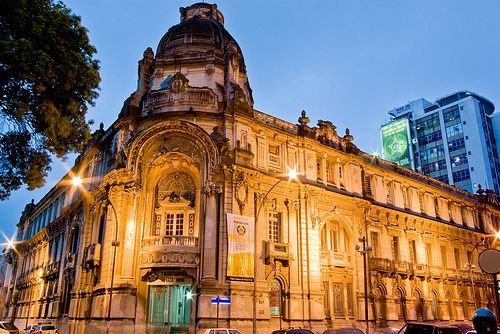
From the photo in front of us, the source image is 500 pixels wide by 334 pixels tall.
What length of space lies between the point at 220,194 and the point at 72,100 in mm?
15680

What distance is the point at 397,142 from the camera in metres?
101

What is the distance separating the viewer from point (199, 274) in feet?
92.7

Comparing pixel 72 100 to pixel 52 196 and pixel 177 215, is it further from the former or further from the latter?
pixel 52 196

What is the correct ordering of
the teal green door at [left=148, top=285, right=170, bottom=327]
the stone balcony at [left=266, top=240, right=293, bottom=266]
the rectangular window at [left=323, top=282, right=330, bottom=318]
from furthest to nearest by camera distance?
the rectangular window at [left=323, top=282, right=330, bottom=318] → the stone balcony at [left=266, top=240, right=293, bottom=266] → the teal green door at [left=148, top=285, right=170, bottom=327]

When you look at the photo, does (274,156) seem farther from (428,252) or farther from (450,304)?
(450,304)

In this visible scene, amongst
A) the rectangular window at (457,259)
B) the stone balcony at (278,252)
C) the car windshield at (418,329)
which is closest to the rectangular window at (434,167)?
the rectangular window at (457,259)

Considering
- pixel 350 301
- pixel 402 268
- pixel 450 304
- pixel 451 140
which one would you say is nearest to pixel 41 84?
pixel 350 301

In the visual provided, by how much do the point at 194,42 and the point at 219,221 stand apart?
15.6 meters

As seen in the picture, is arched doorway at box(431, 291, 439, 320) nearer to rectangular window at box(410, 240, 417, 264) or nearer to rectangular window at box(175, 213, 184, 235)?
rectangular window at box(410, 240, 417, 264)

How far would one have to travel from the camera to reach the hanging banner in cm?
2810

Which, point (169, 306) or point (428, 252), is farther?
point (428, 252)

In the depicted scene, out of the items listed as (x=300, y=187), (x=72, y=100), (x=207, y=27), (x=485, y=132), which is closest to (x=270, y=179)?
(x=300, y=187)

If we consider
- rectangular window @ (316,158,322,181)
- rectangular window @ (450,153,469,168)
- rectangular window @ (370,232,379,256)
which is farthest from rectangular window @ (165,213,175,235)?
rectangular window @ (450,153,469,168)

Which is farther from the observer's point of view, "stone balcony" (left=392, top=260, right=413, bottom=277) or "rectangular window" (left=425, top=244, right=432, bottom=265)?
"rectangular window" (left=425, top=244, right=432, bottom=265)
